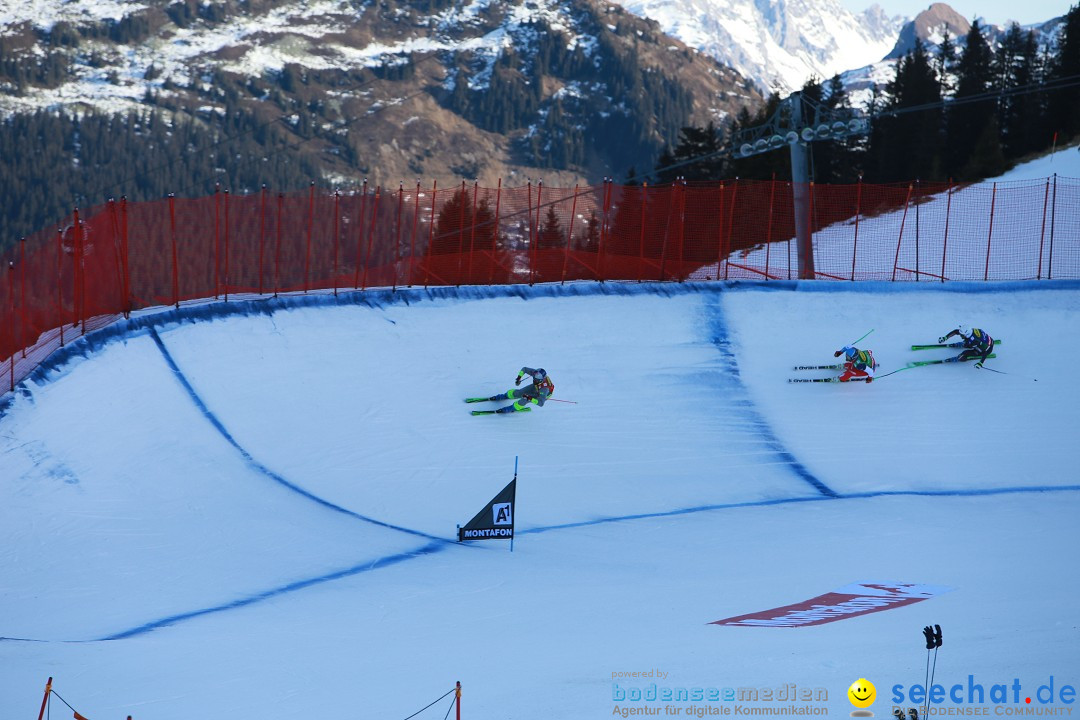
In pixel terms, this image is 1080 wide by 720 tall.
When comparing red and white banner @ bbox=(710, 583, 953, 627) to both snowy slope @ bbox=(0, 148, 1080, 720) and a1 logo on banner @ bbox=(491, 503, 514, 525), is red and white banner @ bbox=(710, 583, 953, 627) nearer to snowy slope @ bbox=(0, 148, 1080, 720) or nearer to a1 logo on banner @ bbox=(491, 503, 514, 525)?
snowy slope @ bbox=(0, 148, 1080, 720)

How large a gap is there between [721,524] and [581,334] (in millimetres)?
6152

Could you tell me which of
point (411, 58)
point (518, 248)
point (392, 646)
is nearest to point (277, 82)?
point (411, 58)

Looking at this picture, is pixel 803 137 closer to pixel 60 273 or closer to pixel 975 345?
pixel 975 345

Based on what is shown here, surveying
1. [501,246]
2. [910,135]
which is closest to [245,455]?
[501,246]

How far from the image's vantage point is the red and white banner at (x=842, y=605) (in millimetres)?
10352

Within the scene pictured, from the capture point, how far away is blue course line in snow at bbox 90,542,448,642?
1069 cm

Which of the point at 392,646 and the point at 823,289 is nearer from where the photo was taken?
the point at 392,646

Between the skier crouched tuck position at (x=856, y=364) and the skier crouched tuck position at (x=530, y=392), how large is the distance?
16.4 feet

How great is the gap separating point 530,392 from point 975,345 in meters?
7.76

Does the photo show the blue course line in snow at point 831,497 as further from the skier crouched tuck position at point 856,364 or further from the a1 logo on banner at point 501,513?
the skier crouched tuck position at point 856,364

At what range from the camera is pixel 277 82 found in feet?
522

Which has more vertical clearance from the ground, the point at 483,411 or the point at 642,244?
the point at 642,244

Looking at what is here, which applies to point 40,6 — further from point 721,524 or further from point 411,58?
point 721,524

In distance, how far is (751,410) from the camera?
18.0m
